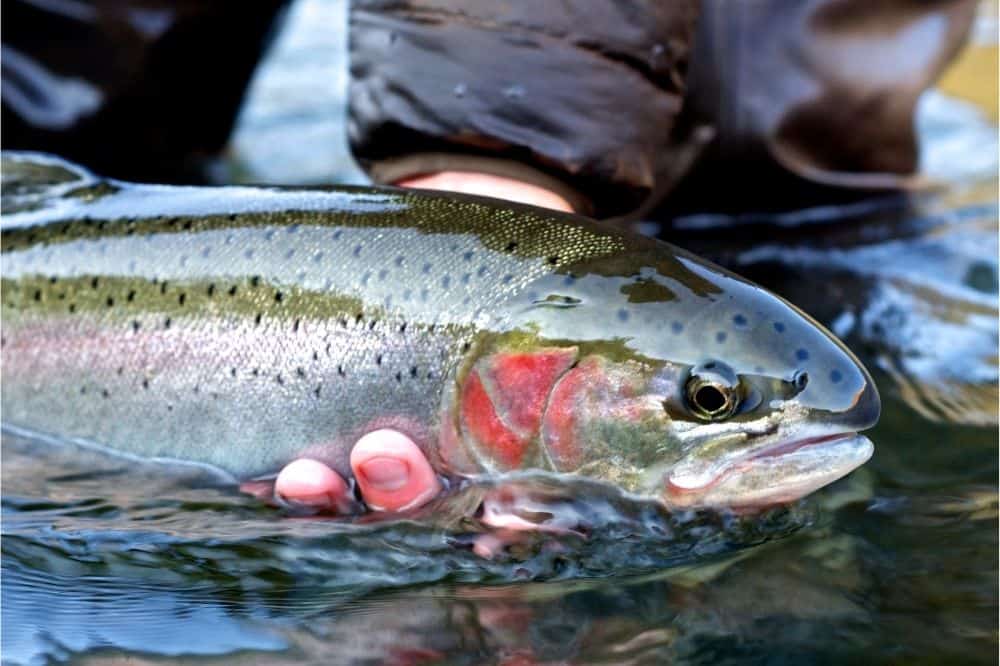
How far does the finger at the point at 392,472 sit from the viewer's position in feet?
6.08

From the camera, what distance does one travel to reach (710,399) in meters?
1.71

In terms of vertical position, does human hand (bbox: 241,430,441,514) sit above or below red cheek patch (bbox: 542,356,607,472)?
below

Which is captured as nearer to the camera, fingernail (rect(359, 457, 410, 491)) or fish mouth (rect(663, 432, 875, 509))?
fish mouth (rect(663, 432, 875, 509))

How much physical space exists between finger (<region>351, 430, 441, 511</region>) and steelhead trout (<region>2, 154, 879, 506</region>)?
0.14ft

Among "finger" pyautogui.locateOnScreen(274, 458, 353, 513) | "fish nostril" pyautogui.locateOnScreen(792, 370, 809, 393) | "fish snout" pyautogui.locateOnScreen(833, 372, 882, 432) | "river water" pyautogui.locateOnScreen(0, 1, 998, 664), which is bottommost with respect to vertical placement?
"river water" pyautogui.locateOnScreen(0, 1, 998, 664)

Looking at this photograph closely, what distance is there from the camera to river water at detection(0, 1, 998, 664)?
62.0 inches

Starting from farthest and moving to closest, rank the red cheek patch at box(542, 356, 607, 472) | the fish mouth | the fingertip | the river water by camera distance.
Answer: the fingertip → the red cheek patch at box(542, 356, 607, 472) → the fish mouth → the river water

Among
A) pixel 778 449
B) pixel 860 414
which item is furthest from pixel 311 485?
pixel 860 414

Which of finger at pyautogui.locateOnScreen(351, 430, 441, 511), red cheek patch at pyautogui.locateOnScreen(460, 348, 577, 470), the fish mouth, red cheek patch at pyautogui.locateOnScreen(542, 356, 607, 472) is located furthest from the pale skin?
the fish mouth

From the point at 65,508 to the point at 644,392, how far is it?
1083 millimetres

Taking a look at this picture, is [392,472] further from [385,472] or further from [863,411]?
[863,411]

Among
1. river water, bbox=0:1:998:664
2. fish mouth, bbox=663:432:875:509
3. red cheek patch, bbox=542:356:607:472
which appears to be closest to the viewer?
river water, bbox=0:1:998:664

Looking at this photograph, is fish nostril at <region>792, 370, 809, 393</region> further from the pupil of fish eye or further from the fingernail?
the fingernail

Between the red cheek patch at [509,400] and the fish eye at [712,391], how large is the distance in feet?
0.66
